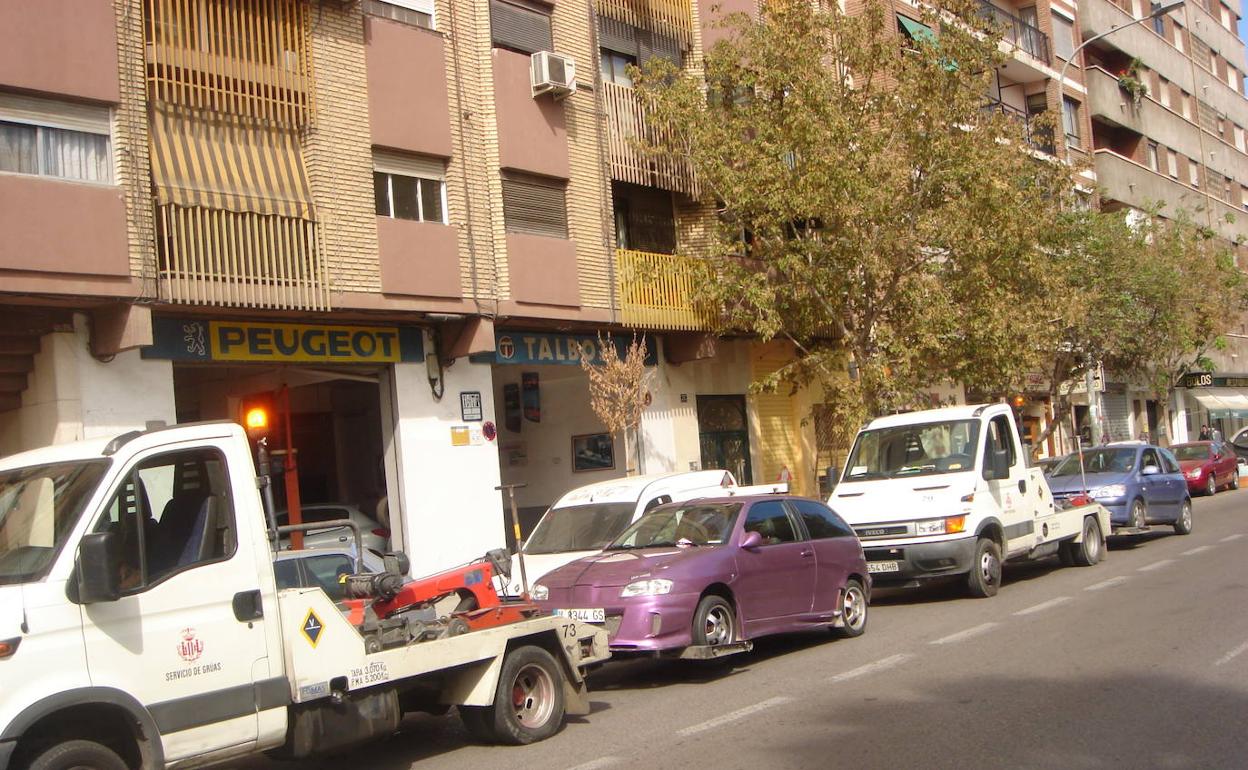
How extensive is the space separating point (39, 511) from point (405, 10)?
13.4m

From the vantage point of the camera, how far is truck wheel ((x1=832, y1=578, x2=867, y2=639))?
11.9 m

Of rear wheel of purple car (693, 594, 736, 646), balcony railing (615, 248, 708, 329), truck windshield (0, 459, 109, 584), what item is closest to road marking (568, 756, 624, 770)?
rear wheel of purple car (693, 594, 736, 646)

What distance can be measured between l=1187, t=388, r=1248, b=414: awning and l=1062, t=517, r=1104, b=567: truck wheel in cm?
3569

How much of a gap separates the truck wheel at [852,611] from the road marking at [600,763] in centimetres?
489

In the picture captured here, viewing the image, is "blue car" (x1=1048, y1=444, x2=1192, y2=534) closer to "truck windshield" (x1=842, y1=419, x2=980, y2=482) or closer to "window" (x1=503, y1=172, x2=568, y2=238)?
"truck windshield" (x1=842, y1=419, x2=980, y2=482)

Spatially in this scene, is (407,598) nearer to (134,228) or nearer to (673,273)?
(134,228)

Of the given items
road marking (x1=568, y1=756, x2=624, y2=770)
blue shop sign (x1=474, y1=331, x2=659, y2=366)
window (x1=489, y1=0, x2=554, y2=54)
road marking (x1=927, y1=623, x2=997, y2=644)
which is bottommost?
road marking (x1=927, y1=623, x2=997, y2=644)

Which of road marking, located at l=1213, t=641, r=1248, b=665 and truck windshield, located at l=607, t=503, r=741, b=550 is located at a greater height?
truck windshield, located at l=607, t=503, r=741, b=550

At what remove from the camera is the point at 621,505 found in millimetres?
13500

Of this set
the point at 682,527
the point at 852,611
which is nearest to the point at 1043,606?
the point at 852,611

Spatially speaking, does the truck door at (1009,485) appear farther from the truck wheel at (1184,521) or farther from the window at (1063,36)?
the window at (1063,36)

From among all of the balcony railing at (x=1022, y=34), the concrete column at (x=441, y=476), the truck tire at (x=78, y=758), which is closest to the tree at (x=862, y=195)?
the concrete column at (x=441, y=476)

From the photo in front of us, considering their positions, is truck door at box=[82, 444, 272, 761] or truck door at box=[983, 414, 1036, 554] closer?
truck door at box=[82, 444, 272, 761]

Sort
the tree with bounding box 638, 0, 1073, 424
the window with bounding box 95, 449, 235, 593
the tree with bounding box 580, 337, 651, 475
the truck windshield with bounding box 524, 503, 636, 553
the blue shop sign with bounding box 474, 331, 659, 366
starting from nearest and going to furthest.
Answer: the window with bounding box 95, 449, 235, 593, the truck windshield with bounding box 524, 503, 636, 553, the blue shop sign with bounding box 474, 331, 659, 366, the tree with bounding box 580, 337, 651, 475, the tree with bounding box 638, 0, 1073, 424
